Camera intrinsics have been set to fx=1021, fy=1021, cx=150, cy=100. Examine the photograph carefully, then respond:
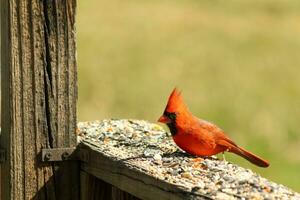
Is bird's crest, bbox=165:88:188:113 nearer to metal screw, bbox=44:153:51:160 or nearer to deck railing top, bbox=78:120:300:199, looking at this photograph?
deck railing top, bbox=78:120:300:199

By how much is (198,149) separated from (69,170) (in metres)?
0.46

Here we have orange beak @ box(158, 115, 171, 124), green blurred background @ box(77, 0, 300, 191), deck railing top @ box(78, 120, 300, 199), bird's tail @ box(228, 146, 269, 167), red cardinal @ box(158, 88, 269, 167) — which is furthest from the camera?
green blurred background @ box(77, 0, 300, 191)

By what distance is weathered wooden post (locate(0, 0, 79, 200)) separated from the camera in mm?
3244

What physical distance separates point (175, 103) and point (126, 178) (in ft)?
2.08

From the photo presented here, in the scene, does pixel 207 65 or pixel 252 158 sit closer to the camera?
pixel 252 158

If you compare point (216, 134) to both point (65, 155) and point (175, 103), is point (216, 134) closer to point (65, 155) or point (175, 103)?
point (175, 103)

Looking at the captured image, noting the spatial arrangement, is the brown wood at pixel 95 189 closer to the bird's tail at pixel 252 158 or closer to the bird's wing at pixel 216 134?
the bird's wing at pixel 216 134

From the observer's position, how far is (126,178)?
9.93 feet

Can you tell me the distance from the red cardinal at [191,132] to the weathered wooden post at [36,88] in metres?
0.40

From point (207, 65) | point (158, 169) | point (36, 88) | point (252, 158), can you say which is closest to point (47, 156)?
point (36, 88)

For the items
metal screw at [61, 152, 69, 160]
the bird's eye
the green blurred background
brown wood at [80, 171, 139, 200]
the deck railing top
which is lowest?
the green blurred background

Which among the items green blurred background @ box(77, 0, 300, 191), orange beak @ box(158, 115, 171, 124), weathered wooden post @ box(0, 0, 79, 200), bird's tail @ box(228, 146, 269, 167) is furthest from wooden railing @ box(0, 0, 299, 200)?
green blurred background @ box(77, 0, 300, 191)

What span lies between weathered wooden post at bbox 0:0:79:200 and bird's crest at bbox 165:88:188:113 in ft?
1.40

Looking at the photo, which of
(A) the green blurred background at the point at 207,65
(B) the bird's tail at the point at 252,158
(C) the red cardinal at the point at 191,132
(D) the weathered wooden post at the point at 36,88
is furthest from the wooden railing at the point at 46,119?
(A) the green blurred background at the point at 207,65
